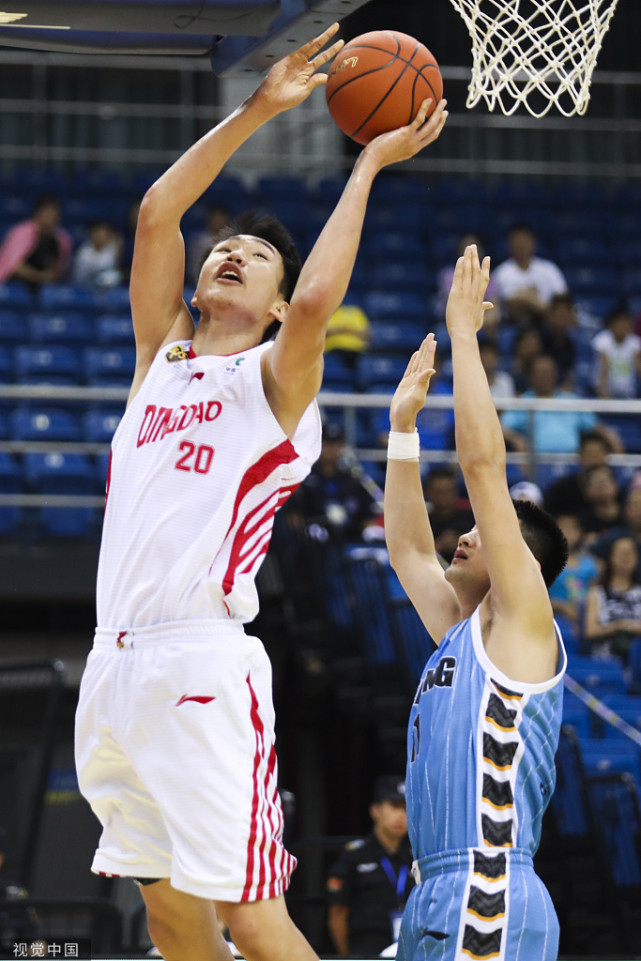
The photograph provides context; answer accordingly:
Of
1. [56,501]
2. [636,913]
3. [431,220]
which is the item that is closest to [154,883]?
[636,913]

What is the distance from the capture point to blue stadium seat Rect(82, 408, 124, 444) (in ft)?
31.9

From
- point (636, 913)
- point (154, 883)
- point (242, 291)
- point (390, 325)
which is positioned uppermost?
point (390, 325)

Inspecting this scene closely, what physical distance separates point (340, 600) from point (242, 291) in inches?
180

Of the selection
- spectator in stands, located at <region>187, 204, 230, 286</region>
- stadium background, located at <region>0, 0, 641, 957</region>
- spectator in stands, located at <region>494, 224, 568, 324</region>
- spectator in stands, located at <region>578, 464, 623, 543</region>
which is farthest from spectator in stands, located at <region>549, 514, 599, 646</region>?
spectator in stands, located at <region>187, 204, 230, 286</region>

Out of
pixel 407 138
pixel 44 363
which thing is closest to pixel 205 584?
pixel 407 138

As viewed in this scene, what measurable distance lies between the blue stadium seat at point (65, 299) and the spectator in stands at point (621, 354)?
4102 mm

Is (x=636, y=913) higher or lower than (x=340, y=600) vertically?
lower

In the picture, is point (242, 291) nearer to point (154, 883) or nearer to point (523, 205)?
point (154, 883)

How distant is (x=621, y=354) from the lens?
1118 centimetres

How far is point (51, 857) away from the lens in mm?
7340

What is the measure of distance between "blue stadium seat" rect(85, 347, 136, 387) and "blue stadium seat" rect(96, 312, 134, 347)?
319 millimetres

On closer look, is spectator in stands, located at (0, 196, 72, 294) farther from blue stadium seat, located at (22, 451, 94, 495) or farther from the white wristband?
the white wristband

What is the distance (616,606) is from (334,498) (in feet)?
5.99

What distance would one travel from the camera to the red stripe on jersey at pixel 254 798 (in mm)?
3057
